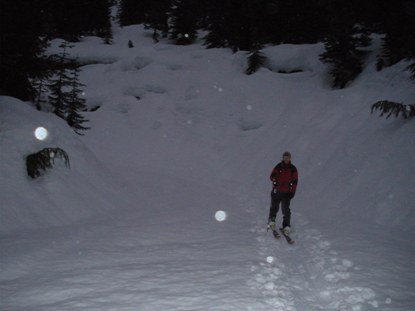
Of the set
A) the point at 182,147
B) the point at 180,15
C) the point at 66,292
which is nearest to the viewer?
the point at 66,292

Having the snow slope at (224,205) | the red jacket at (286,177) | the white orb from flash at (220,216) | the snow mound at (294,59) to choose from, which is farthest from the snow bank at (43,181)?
the snow mound at (294,59)

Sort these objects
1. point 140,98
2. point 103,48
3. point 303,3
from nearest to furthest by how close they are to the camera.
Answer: point 140,98 < point 303,3 < point 103,48

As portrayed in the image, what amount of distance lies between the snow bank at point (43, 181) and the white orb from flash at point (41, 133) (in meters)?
0.12

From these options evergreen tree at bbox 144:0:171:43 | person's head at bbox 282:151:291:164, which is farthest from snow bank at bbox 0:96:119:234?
evergreen tree at bbox 144:0:171:43

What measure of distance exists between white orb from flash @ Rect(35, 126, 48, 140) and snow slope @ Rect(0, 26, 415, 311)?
28 cm

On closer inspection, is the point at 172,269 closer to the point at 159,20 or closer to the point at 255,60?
the point at 255,60

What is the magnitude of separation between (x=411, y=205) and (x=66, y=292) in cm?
909

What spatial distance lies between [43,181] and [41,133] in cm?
226

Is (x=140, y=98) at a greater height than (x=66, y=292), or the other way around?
(x=140, y=98)

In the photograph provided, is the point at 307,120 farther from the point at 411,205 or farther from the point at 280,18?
the point at 280,18

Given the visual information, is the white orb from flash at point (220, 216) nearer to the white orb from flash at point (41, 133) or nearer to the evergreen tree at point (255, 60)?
the white orb from flash at point (41, 133)

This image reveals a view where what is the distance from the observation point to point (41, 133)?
11.6 metres

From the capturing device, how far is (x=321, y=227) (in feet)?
32.5

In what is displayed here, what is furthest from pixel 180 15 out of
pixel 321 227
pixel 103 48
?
pixel 321 227
